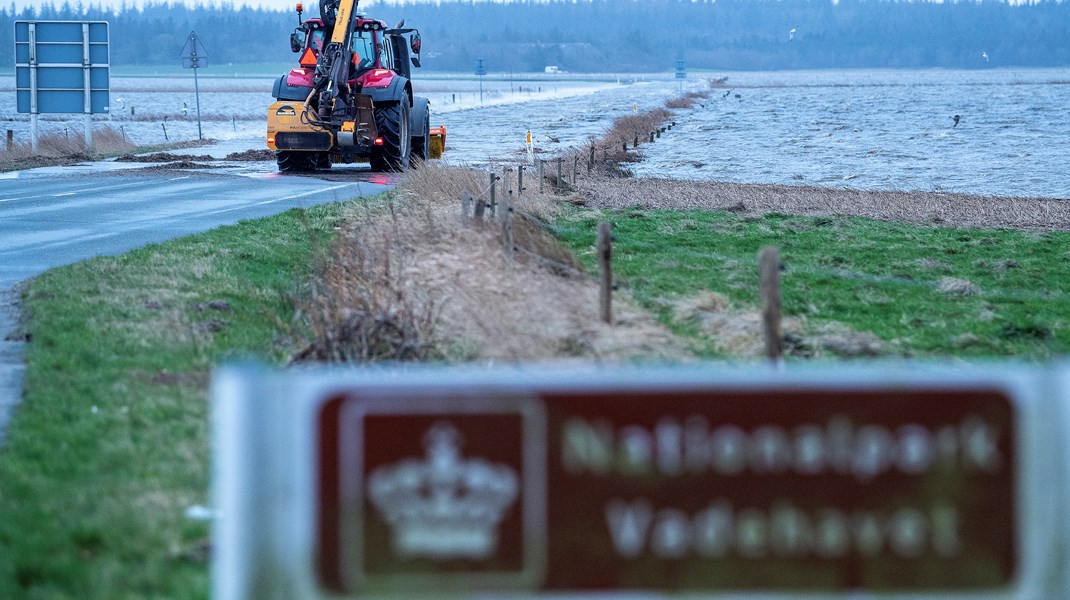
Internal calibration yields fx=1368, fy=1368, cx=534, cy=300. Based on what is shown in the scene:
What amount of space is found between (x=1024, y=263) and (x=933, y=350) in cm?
632

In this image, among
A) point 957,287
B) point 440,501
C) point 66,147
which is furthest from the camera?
point 66,147

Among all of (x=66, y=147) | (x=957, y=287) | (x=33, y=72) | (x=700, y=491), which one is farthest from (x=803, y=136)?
(x=700, y=491)

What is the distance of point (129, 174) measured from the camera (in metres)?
27.7

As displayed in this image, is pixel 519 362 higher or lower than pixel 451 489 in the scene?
lower

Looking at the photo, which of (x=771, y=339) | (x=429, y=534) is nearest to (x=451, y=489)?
(x=429, y=534)

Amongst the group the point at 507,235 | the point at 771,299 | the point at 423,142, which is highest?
the point at 423,142

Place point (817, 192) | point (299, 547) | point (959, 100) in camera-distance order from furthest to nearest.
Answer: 1. point (959, 100)
2. point (817, 192)
3. point (299, 547)

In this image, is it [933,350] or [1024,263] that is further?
[1024,263]

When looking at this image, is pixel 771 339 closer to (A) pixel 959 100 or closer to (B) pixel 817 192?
(B) pixel 817 192

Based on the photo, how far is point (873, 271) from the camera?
595 inches

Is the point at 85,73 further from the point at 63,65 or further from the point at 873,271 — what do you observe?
the point at 873,271

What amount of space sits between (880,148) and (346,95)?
2248 centimetres

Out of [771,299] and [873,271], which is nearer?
[771,299]

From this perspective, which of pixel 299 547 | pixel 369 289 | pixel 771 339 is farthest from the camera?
pixel 369 289
